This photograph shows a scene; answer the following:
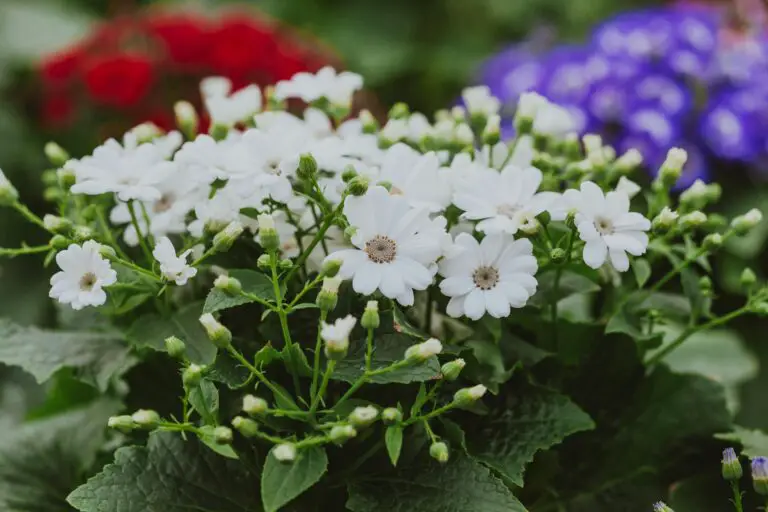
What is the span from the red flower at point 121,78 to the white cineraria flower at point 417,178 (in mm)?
933

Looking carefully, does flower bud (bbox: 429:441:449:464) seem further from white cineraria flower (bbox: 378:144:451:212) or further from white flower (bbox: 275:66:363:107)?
white flower (bbox: 275:66:363:107)

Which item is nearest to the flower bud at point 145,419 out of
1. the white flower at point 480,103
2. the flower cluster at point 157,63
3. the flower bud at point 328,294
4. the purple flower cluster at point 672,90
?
the flower bud at point 328,294

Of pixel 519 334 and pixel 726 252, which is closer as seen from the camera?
pixel 519 334

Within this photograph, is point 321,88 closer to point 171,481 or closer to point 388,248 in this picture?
point 388,248

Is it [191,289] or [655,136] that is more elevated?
[191,289]

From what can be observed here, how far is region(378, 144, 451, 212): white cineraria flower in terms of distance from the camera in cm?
62

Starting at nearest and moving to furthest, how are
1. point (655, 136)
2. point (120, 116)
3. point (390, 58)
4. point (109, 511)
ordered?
point (109, 511)
point (655, 136)
point (120, 116)
point (390, 58)

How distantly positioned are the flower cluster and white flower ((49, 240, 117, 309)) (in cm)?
90

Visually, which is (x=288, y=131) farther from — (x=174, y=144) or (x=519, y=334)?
(x=519, y=334)

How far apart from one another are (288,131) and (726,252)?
2.57ft

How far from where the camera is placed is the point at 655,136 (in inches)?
48.7

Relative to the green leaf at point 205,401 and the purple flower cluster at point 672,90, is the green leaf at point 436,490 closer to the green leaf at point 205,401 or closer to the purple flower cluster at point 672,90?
the green leaf at point 205,401

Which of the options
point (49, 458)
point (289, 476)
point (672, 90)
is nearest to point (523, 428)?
point (289, 476)

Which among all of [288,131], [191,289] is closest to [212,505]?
[191,289]
